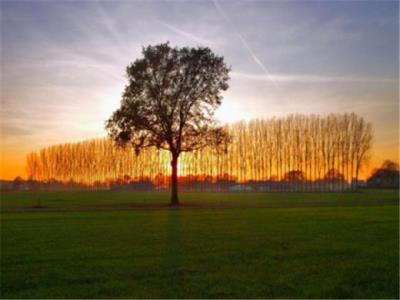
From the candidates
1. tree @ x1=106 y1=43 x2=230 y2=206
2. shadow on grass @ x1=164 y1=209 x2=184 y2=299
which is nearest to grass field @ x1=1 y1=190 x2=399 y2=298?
shadow on grass @ x1=164 y1=209 x2=184 y2=299

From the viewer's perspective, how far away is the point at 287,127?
362 ft

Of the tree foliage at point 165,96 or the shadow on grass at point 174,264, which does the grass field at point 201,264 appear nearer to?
the shadow on grass at point 174,264

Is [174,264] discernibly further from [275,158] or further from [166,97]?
[275,158]

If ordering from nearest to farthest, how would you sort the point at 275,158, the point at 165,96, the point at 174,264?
the point at 174,264, the point at 165,96, the point at 275,158

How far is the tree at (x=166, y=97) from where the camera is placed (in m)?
47.2

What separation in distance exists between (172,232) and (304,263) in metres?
7.81

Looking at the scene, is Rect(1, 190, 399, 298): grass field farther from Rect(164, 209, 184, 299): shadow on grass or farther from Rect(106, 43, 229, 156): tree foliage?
Rect(106, 43, 229, 156): tree foliage

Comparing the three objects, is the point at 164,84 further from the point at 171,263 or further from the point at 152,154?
the point at 152,154

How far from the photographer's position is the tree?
47.2 m

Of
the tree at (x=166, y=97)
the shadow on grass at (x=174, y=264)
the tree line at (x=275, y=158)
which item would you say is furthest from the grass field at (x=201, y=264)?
the tree line at (x=275, y=158)

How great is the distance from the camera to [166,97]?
4738 cm

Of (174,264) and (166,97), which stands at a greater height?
(166,97)

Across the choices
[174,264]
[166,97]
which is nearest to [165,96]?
[166,97]

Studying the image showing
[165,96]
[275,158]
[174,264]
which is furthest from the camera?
[275,158]
